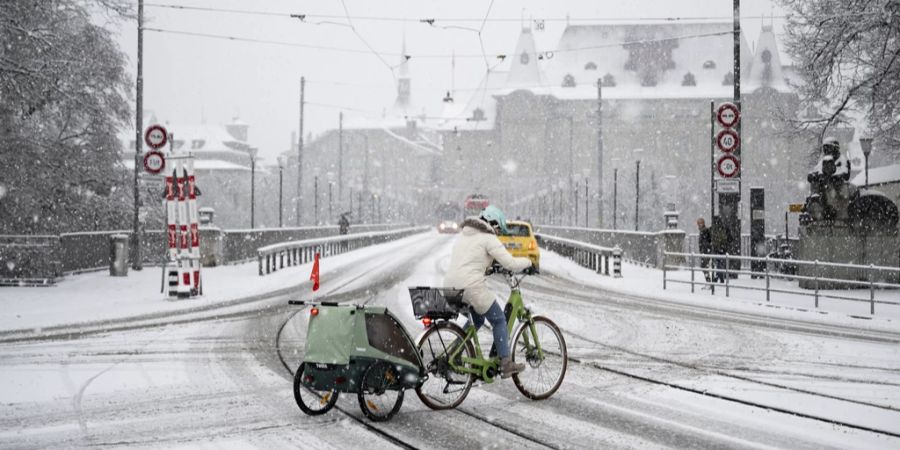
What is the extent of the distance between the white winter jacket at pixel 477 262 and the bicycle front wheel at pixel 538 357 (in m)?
0.66

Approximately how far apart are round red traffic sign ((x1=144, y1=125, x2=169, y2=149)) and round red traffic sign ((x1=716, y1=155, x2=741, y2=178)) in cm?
1290

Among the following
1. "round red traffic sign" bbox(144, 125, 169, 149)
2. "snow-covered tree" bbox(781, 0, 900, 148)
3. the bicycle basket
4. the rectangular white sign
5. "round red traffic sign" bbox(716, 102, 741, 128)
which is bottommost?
the bicycle basket

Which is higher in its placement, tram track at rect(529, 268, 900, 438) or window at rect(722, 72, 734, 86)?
window at rect(722, 72, 734, 86)

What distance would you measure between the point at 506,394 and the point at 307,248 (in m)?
26.1

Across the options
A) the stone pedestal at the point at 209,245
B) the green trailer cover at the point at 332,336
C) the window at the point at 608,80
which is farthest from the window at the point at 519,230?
the window at the point at 608,80

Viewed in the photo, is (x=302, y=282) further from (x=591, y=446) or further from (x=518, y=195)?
(x=518, y=195)

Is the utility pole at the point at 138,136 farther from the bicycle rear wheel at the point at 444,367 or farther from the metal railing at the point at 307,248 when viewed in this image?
the bicycle rear wheel at the point at 444,367

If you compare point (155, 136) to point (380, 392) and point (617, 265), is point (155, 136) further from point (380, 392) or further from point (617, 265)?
point (617, 265)

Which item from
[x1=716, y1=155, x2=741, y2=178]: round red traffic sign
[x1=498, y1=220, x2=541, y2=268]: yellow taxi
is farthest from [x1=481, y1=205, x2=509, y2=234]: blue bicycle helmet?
[x1=498, y1=220, x2=541, y2=268]: yellow taxi

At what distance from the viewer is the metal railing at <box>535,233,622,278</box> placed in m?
26.1

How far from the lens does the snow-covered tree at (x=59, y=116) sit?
64.0 ft

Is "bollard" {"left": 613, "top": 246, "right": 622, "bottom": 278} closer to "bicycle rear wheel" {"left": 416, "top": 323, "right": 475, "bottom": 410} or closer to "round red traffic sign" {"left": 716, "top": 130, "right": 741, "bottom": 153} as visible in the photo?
"round red traffic sign" {"left": 716, "top": 130, "right": 741, "bottom": 153}

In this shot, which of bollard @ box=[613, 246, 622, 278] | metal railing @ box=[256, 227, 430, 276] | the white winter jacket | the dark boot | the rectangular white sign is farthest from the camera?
metal railing @ box=[256, 227, 430, 276]

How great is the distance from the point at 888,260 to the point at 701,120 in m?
99.8
